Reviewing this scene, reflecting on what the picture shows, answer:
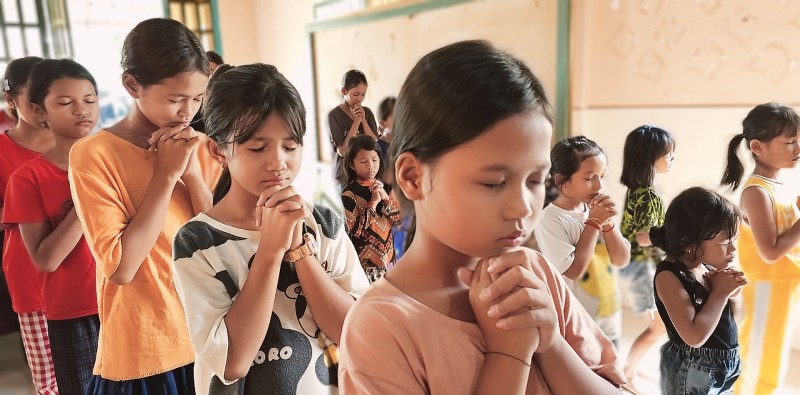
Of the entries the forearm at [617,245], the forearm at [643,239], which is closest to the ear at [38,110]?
the forearm at [617,245]

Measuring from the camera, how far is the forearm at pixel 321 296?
37.2 inches

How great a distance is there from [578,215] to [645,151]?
0.23 m

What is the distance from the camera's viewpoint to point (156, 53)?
117 cm

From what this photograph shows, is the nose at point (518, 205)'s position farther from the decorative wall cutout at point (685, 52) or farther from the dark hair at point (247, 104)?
the decorative wall cutout at point (685, 52)

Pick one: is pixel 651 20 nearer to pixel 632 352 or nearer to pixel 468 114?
pixel 632 352

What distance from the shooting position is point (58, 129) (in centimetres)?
164

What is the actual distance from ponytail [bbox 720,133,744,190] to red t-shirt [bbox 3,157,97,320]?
1.89 metres

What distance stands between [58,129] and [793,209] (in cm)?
220

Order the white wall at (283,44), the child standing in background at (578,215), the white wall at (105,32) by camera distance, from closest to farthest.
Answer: the child standing in background at (578,215) → the white wall at (283,44) → the white wall at (105,32)

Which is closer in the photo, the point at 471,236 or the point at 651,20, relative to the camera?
the point at 471,236

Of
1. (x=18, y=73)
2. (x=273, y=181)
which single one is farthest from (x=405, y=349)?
(x=18, y=73)

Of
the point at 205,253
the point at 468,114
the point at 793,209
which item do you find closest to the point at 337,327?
the point at 205,253

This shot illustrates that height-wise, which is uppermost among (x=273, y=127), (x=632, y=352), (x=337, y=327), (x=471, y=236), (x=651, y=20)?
(x=651, y=20)

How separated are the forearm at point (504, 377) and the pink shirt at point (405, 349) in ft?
0.11
